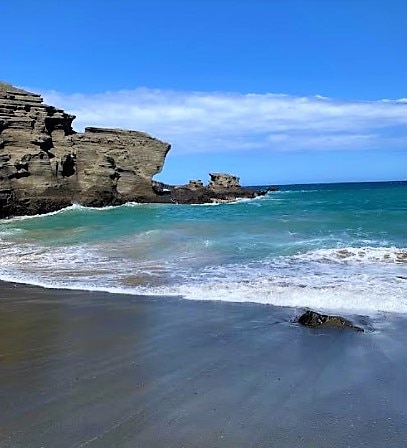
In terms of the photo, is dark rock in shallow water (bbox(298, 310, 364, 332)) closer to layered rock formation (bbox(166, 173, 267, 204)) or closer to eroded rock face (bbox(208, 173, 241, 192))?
layered rock formation (bbox(166, 173, 267, 204))

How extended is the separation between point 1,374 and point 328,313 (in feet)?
16.0

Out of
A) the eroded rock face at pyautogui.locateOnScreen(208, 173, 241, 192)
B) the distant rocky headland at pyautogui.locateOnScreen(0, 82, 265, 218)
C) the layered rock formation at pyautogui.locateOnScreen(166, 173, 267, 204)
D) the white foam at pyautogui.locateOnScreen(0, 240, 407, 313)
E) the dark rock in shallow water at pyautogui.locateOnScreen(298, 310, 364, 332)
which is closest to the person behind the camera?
the dark rock in shallow water at pyautogui.locateOnScreen(298, 310, 364, 332)

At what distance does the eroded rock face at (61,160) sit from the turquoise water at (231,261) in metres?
12.4

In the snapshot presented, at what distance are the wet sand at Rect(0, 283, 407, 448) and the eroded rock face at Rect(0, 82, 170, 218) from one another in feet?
92.1

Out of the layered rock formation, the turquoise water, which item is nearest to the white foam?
the turquoise water

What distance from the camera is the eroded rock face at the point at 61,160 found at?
3450 cm

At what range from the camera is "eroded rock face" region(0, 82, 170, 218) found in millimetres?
34500

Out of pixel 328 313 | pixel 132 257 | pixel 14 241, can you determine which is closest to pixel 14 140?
pixel 14 241

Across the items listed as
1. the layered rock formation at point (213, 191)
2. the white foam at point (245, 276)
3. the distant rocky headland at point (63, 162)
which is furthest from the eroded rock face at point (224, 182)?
the white foam at point (245, 276)

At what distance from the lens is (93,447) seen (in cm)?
366

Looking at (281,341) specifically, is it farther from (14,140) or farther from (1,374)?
(14,140)

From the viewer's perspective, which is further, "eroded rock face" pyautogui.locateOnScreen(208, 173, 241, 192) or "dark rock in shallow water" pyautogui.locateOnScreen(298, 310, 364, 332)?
"eroded rock face" pyautogui.locateOnScreen(208, 173, 241, 192)

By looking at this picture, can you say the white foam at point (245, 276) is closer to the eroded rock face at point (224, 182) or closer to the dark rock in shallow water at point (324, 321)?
the dark rock in shallow water at point (324, 321)

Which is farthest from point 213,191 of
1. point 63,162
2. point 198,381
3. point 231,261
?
point 198,381
